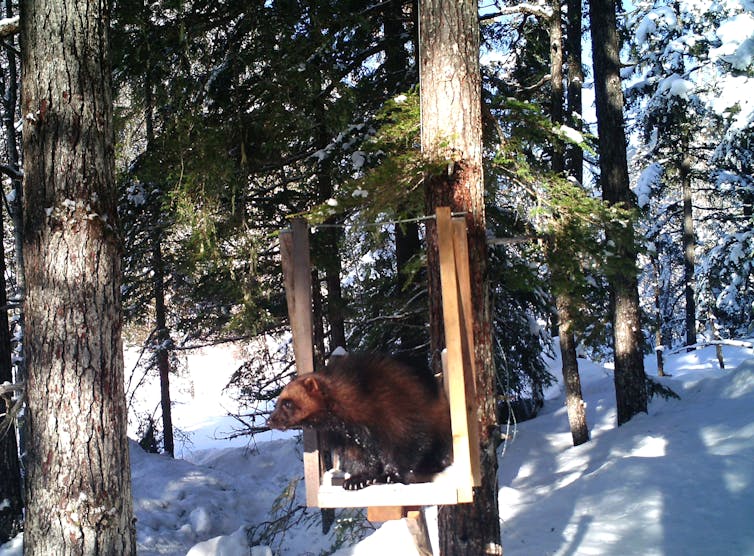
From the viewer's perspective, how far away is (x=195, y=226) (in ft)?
22.7

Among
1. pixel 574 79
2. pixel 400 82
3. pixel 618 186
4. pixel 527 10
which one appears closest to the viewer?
pixel 527 10

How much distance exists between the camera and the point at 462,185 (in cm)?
436

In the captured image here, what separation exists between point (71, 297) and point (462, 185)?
272 cm

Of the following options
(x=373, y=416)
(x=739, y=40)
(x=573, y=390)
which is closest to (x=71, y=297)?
(x=373, y=416)

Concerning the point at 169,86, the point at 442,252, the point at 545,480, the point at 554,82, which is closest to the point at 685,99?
the point at 554,82

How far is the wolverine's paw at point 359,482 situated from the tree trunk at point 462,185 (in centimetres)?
118

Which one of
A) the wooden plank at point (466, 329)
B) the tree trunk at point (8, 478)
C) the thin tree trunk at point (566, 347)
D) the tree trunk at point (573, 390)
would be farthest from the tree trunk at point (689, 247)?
the wooden plank at point (466, 329)

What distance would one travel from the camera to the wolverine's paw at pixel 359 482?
3.37m

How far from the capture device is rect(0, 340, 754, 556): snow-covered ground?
6023 millimetres

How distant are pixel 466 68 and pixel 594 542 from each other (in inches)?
172

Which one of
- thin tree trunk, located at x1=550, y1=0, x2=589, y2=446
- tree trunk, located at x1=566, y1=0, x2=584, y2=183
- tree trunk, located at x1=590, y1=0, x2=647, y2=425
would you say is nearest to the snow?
tree trunk, located at x1=566, y1=0, x2=584, y2=183

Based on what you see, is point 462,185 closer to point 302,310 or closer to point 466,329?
point 466,329

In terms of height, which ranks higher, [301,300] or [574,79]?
[574,79]

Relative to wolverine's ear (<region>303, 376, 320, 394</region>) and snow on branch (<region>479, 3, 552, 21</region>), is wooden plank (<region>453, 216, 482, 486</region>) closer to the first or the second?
wolverine's ear (<region>303, 376, 320, 394</region>)
